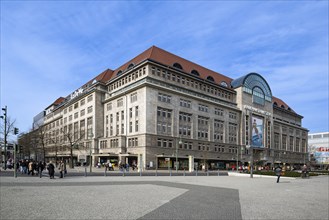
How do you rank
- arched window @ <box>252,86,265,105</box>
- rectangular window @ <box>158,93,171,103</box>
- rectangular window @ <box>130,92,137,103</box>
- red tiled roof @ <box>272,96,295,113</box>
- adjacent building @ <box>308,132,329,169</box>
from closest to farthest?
1. rectangular window @ <box>158,93,171,103</box>
2. rectangular window @ <box>130,92,137,103</box>
3. arched window @ <box>252,86,265,105</box>
4. red tiled roof @ <box>272,96,295,113</box>
5. adjacent building @ <box>308,132,329,169</box>

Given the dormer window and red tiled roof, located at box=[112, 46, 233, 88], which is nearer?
red tiled roof, located at box=[112, 46, 233, 88]

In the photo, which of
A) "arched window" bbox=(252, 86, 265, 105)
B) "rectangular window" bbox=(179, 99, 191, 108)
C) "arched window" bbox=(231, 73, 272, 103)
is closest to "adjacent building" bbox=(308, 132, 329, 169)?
"arched window" bbox=(231, 73, 272, 103)

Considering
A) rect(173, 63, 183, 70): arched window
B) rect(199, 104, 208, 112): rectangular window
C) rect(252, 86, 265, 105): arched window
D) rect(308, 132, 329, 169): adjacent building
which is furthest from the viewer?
rect(308, 132, 329, 169): adjacent building

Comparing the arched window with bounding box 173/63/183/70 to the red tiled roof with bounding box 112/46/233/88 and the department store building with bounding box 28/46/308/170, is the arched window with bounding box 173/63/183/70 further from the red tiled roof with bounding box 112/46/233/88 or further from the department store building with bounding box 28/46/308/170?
the red tiled roof with bounding box 112/46/233/88

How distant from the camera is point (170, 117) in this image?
219 feet

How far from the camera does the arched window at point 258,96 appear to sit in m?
93.6

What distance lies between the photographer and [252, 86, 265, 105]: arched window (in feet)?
307

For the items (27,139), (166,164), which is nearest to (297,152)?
(166,164)

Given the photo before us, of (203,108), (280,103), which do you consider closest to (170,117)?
(203,108)

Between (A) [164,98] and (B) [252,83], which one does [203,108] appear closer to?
(A) [164,98]

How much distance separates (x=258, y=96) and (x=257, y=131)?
38.7 feet

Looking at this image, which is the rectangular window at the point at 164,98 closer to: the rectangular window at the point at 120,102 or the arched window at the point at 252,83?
the rectangular window at the point at 120,102

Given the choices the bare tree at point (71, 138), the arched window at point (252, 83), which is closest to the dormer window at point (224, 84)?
the arched window at point (252, 83)

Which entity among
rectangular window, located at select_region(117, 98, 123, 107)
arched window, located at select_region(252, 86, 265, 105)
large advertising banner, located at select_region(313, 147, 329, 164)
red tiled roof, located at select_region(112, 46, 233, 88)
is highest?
red tiled roof, located at select_region(112, 46, 233, 88)
